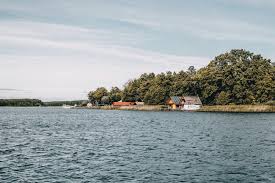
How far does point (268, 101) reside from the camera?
149 m

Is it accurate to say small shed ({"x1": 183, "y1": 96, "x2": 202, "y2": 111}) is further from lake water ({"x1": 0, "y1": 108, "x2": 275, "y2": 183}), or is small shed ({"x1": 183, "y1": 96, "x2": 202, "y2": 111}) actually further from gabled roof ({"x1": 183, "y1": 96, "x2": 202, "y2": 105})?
lake water ({"x1": 0, "y1": 108, "x2": 275, "y2": 183})

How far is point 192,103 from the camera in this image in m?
172

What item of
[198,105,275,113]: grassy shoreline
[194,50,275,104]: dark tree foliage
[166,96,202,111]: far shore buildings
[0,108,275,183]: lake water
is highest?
[194,50,275,104]: dark tree foliage

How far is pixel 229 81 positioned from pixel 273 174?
13482 cm

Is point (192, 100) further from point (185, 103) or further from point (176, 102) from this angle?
point (176, 102)

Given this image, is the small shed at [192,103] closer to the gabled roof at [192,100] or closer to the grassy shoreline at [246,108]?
the gabled roof at [192,100]

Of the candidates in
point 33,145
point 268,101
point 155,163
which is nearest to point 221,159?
point 155,163

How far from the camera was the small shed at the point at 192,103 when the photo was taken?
172 meters

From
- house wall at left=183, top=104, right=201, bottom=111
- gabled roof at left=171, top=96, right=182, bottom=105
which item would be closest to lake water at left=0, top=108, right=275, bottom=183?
house wall at left=183, top=104, right=201, bottom=111

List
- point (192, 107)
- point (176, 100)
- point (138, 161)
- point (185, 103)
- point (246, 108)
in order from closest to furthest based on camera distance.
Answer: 1. point (138, 161)
2. point (246, 108)
3. point (192, 107)
4. point (185, 103)
5. point (176, 100)

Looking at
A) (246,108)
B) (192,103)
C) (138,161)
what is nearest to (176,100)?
(192,103)

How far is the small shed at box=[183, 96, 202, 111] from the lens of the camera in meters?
172

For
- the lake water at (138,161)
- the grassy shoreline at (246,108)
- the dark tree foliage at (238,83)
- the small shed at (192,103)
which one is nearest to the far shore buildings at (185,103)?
the small shed at (192,103)

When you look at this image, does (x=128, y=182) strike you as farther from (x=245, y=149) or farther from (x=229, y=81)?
(x=229, y=81)
